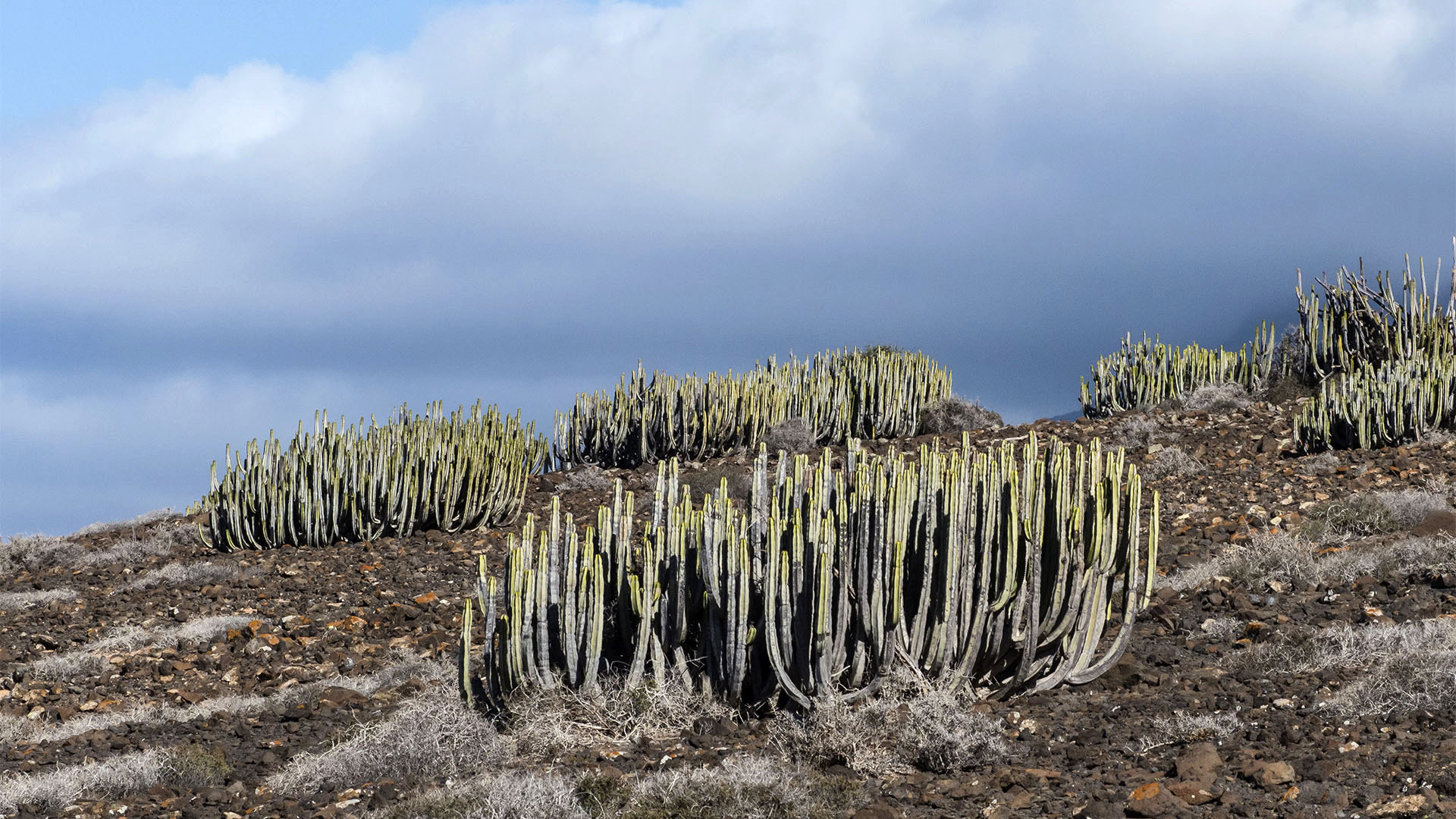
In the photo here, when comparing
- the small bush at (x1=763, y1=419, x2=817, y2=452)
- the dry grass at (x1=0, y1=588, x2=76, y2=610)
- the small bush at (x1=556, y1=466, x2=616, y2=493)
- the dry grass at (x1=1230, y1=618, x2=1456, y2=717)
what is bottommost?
the dry grass at (x1=1230, y1=618, x2=1456, y2=717)

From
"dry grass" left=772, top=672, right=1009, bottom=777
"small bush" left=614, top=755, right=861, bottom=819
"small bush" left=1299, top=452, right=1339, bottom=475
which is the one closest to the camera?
"small bush" left=614, top=755, right=861, bottom=819

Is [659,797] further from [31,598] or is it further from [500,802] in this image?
[31,598]

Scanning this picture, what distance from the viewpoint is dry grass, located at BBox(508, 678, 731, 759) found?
637 centimetres

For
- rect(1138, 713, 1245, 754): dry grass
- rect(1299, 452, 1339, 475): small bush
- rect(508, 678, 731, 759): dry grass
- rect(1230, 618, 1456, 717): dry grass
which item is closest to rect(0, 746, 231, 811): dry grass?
rect(508, 678, 731, 759): dry grass

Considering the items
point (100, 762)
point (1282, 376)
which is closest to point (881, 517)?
point (100, 762)

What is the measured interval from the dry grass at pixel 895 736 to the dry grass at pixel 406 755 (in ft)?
4.82

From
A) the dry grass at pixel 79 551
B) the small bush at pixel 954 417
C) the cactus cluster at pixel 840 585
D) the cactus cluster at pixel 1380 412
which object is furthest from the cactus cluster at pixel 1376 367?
the dry grass at pixel 79 551

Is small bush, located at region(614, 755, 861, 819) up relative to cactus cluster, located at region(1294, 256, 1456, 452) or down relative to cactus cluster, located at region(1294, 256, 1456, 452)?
down

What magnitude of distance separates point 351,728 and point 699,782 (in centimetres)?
261

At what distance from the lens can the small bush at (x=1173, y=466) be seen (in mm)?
13828

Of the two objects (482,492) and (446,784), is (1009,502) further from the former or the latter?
(482,492)

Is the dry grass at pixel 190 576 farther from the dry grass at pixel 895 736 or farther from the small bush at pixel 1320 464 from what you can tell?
the small bush at pixel 1320 464

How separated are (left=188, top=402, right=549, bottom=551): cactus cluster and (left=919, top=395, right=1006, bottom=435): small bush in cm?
753

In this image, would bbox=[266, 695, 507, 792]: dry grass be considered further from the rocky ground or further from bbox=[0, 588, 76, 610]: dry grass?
bbox=[0, 588, 76, 610]: dry grass
